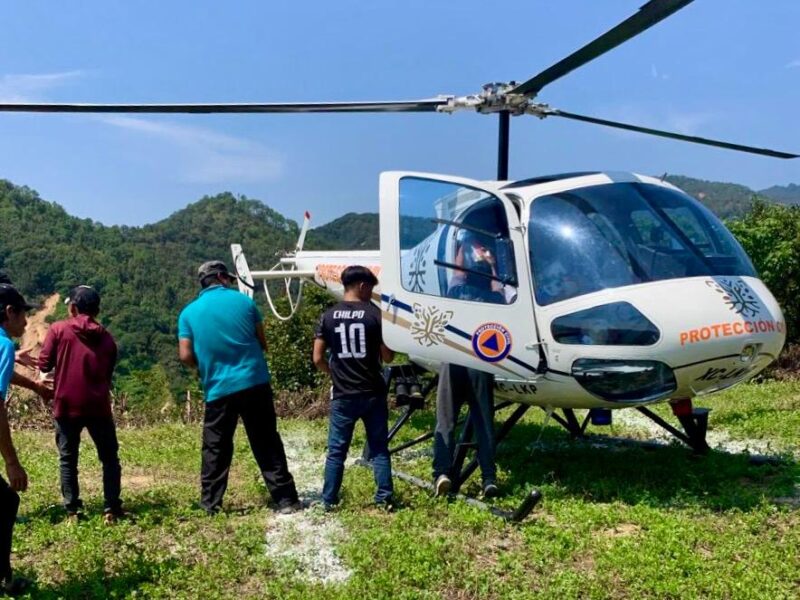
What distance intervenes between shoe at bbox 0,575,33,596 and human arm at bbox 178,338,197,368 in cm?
182

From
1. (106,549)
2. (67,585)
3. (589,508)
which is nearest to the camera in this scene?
(67,585)

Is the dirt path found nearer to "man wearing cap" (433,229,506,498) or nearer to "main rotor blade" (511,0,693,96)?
"man wearing cap" (433,229,506,498)

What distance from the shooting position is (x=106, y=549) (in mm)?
4648

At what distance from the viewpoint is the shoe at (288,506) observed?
5462mm

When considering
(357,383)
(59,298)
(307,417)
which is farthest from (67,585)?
(59,298)

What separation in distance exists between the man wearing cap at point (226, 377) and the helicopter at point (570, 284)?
110 centimetres

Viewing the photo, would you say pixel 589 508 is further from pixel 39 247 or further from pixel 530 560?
pixel 39 247

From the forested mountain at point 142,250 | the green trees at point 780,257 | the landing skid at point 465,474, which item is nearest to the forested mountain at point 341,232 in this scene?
the forested mountain at point 142,250

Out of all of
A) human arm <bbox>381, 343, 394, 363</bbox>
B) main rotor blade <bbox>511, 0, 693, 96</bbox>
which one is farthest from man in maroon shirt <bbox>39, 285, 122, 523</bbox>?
main rotor blade <bbox>511, 0, 693, 96</bbox>

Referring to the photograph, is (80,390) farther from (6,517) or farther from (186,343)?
(6,517)

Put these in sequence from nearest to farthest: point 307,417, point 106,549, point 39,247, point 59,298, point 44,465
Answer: point 106,549, point 44,465, point 307,417, point 59,298, point 39,247

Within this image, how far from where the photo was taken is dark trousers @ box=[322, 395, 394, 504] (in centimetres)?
543

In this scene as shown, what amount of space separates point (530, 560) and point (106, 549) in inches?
101

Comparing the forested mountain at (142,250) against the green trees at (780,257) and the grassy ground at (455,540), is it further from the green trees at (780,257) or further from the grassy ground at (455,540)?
the grassy ground at (455,540)
